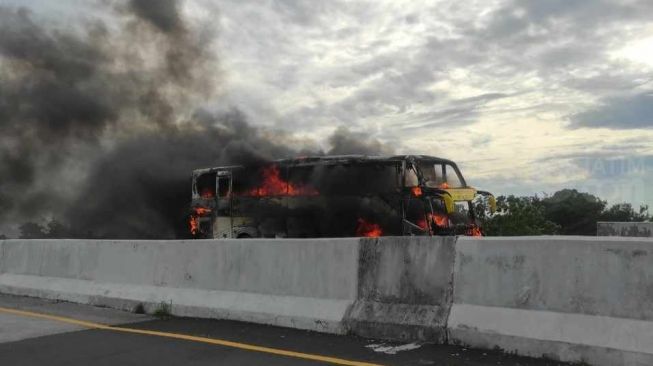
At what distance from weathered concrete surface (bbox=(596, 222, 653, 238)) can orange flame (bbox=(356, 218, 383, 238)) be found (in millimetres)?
4247

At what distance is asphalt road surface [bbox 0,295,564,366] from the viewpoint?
182 inches

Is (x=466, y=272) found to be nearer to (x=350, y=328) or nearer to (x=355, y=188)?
(x=350, y=328)

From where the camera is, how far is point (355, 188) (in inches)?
494

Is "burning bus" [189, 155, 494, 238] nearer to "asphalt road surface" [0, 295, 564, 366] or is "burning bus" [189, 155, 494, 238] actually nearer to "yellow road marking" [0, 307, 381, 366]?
"asphalt road surface" [0, 295, 564, 366]

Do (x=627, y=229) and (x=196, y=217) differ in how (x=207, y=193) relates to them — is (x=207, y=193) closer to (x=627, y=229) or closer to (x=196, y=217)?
(x=196, y=217)

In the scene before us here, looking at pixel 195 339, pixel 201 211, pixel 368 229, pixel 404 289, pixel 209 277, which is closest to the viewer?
pixel 404 289

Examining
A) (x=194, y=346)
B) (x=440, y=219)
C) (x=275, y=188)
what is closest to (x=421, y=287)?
(x=194, y=346)

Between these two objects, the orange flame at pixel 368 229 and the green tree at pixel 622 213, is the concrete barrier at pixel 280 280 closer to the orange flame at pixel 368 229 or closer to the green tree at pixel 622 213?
the orange flame at pixel 368 229

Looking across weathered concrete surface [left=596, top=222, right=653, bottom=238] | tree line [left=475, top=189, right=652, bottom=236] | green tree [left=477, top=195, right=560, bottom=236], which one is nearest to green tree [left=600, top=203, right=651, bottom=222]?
tree line [left=475, top=189, right=652, bottom=236]

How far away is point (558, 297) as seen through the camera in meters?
4.57

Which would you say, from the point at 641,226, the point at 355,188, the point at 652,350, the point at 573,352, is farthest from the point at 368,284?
the point at 641,226

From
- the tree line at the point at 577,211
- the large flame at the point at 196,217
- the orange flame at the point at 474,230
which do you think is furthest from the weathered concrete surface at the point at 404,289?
the tree line at the point at 577,211

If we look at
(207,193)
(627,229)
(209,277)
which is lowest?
(209,277)

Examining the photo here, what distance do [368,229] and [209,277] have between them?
5.88 meters
